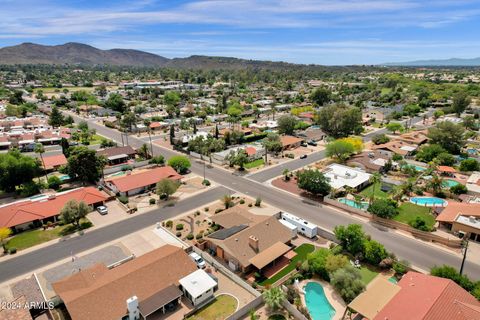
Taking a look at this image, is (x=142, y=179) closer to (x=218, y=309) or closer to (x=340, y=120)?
(x=218, y=309)

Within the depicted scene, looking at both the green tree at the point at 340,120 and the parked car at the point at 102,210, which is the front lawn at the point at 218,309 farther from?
the green tree at the point at 340,120

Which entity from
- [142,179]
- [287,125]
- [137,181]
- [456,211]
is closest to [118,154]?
[142,179]

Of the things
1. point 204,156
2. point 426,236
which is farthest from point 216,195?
point 426,236

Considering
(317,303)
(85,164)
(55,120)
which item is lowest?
(317,303)

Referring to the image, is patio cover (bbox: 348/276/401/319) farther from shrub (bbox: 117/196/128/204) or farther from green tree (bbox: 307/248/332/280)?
shrub (bbox: 117/196/128/204)

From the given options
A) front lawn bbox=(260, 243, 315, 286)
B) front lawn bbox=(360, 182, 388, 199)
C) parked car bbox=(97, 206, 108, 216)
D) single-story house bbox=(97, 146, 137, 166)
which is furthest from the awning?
single-story house bbox=(97, 146, 137, 166)

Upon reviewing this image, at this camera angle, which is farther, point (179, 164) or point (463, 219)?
point (179, 164)

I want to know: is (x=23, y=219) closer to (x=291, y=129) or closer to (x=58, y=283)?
(x=58, y=283)
